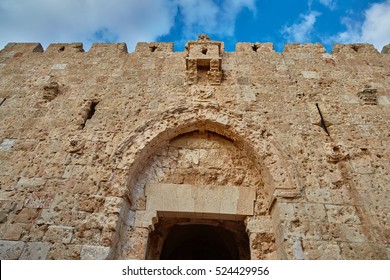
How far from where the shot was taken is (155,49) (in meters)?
5.80

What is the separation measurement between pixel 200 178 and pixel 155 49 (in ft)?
11.1

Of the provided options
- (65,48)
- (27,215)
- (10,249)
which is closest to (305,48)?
(65,48)

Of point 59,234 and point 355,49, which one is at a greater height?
point 355,49

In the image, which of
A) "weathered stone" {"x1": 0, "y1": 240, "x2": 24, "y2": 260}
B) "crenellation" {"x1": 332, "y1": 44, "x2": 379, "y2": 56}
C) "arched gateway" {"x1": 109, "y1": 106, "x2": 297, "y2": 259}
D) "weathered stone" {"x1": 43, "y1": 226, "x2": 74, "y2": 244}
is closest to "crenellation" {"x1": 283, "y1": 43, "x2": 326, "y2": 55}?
"crenellation" {"x1": 332, "y1": 44, "x2": 379, "y2": 56}

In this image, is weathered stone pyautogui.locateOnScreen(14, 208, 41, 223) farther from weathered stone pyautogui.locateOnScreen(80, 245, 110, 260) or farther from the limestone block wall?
weathered stone pyautogui.locateOnScreen(80, 245, 110, 260)

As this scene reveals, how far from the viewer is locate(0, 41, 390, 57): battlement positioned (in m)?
5.59

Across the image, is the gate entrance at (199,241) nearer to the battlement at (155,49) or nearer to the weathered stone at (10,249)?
the weathered stone at (10,249)

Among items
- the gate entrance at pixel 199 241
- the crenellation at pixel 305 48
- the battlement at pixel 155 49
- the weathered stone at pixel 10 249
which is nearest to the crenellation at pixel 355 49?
the battlement at pixel 155 49

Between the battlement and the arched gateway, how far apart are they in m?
2.18

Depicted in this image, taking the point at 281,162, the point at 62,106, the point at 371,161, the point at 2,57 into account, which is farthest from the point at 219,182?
the point at 2,57

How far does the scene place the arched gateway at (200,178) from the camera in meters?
3.67

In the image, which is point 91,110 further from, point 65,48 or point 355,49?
point 355,49

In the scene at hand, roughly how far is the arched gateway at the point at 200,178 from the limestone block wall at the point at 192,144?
0.9 inches

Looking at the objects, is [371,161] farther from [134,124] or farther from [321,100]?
[134,124]
